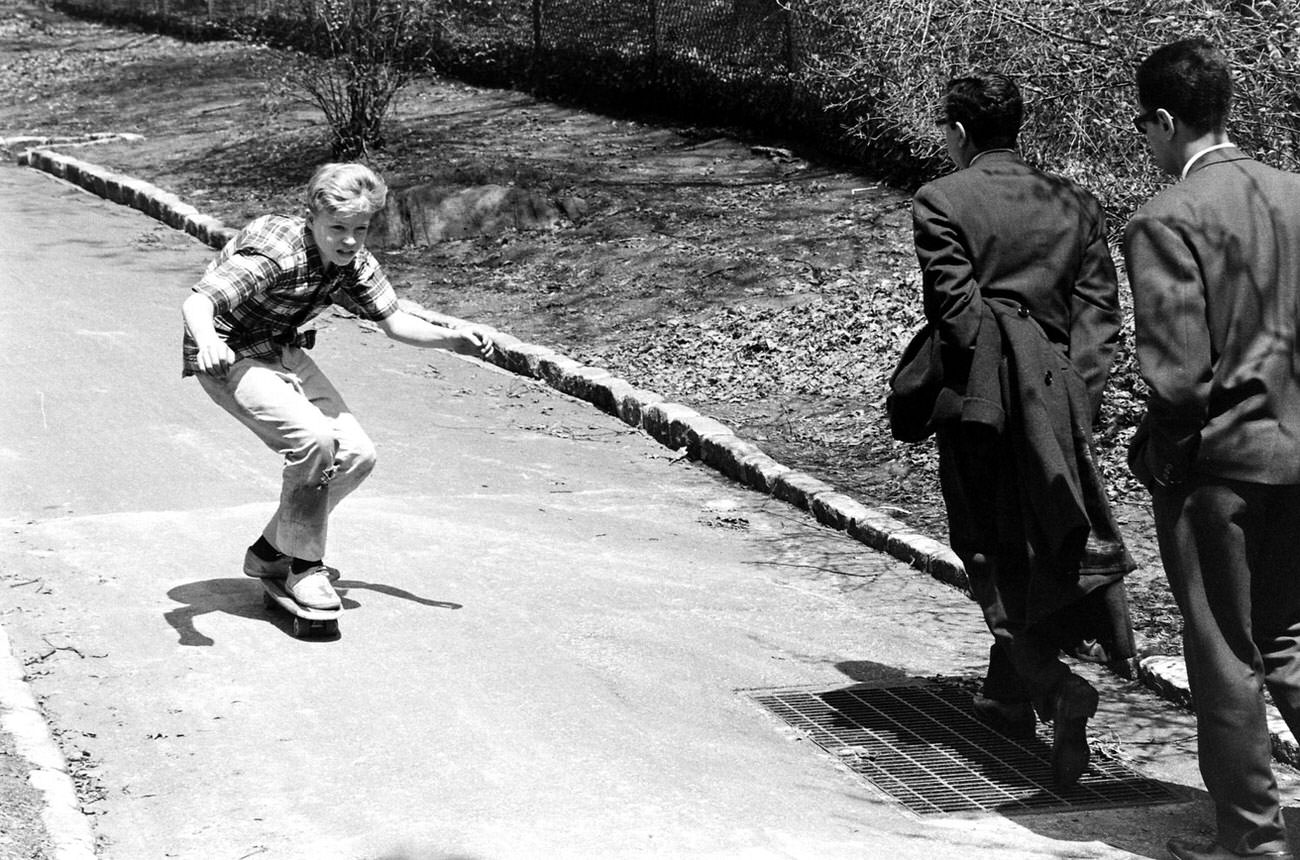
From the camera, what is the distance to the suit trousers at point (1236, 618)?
411 cm

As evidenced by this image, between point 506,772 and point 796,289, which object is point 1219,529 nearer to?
point 506,772

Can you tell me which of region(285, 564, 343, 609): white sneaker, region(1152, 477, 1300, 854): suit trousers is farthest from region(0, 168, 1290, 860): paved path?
region(1152, 477, 1300, 854): suit trousers

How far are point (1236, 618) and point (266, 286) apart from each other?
3.20 metres

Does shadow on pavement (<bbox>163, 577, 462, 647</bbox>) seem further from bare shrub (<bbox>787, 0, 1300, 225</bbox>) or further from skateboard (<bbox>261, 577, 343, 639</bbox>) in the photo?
bare shrub (<bbox>787, 0, 1300, 225</bbox>)

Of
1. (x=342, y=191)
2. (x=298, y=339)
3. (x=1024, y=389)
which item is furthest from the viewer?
(x=298, y=339)

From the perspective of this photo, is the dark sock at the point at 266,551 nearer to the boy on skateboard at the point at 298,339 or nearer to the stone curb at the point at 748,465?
the boy on skateboard at the point at 298,339

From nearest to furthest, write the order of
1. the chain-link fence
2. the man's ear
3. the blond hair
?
the man's ear, the blond hair, the chain-link fence

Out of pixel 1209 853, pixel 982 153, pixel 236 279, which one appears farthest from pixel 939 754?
pixel 236 279

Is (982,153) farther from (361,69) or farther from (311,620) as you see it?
(361,69)

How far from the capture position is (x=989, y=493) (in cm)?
477

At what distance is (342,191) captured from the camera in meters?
5.45

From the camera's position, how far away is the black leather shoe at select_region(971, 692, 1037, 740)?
5188mm

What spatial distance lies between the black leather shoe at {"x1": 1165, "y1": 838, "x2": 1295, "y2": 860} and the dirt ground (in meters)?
1.66

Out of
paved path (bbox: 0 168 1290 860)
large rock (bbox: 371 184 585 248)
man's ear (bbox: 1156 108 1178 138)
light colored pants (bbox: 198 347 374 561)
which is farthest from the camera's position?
large rock (bbox: 371 184 585 248)
